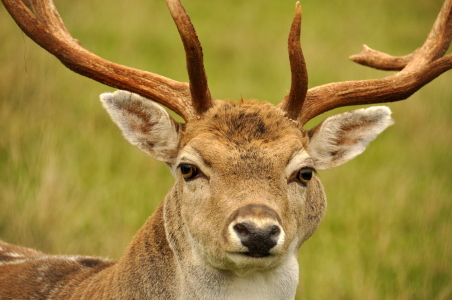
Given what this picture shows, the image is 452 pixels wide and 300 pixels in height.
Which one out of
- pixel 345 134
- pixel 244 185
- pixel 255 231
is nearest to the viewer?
pixel 255 231

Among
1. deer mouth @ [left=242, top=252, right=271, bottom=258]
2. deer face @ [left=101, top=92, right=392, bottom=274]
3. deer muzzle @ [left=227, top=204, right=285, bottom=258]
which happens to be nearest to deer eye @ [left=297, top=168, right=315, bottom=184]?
deer face @ [left=101, top=92, right=392, bottom=274]

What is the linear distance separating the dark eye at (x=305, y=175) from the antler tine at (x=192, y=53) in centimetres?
71

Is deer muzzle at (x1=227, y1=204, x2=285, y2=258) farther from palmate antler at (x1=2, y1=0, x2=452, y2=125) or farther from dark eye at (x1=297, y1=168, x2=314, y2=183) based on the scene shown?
palmate antler at (x1=2, y1=0, x2=452, y2=125)

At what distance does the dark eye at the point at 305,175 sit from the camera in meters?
3.98

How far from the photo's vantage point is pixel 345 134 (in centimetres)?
440

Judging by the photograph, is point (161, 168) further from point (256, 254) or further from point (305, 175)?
point (256, 254)

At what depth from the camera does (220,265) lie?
3.75 metres

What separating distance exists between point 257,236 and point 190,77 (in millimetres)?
1104

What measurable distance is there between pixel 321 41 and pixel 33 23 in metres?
10.4

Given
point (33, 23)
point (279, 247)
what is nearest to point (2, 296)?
point (33, 23)

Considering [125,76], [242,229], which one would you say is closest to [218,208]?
[242,229]

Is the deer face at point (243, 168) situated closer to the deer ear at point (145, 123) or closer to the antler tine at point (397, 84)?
the deer ear at point (145, 123)

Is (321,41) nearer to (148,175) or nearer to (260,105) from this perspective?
(148,175)

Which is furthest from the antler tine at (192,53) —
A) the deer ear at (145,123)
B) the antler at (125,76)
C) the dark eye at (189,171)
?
the dark eye at (189,171)
